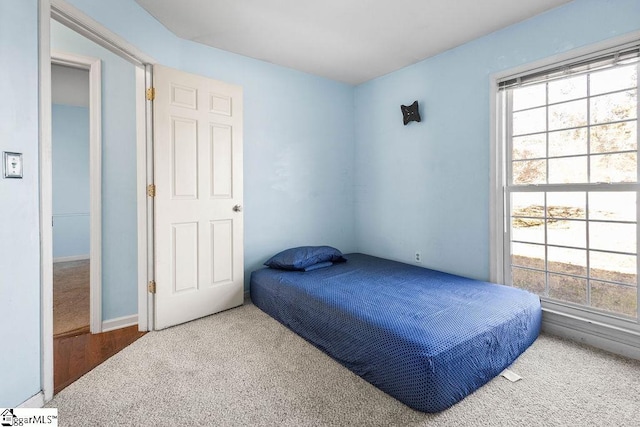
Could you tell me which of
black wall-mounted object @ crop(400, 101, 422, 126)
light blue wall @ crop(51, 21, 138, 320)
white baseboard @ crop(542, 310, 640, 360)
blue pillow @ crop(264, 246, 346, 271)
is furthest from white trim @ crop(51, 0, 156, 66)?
white baseboard @ crop(542, 310, 640, 360)

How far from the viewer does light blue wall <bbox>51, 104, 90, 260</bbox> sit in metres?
5.27

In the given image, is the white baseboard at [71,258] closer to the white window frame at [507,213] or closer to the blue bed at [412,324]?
the blue bed at [412,324]

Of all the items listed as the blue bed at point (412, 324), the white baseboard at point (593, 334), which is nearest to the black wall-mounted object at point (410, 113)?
the blue bed at point (412, 324)

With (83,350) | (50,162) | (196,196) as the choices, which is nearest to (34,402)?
(83,350)

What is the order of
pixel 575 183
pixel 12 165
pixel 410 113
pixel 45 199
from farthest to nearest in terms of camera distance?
pixel 410 113 → pixel 575 183 → pixel 45 199 → pixel 12 165

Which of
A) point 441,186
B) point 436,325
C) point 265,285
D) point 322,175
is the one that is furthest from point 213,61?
point 436,325

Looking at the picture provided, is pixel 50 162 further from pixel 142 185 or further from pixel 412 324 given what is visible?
pixel 412 324

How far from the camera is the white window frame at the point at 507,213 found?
1993mm

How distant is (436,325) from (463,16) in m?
2.27

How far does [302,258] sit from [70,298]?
2524 millimetres

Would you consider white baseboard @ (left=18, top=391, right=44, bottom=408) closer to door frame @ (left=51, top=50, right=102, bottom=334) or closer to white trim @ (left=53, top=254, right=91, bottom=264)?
door frame @ (left=51, top=50, right=102, bottom=334)

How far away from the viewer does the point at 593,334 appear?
2.12 m

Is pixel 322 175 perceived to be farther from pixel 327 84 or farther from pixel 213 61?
pixel 213 61

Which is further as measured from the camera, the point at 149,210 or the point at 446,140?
the point at 446,140
